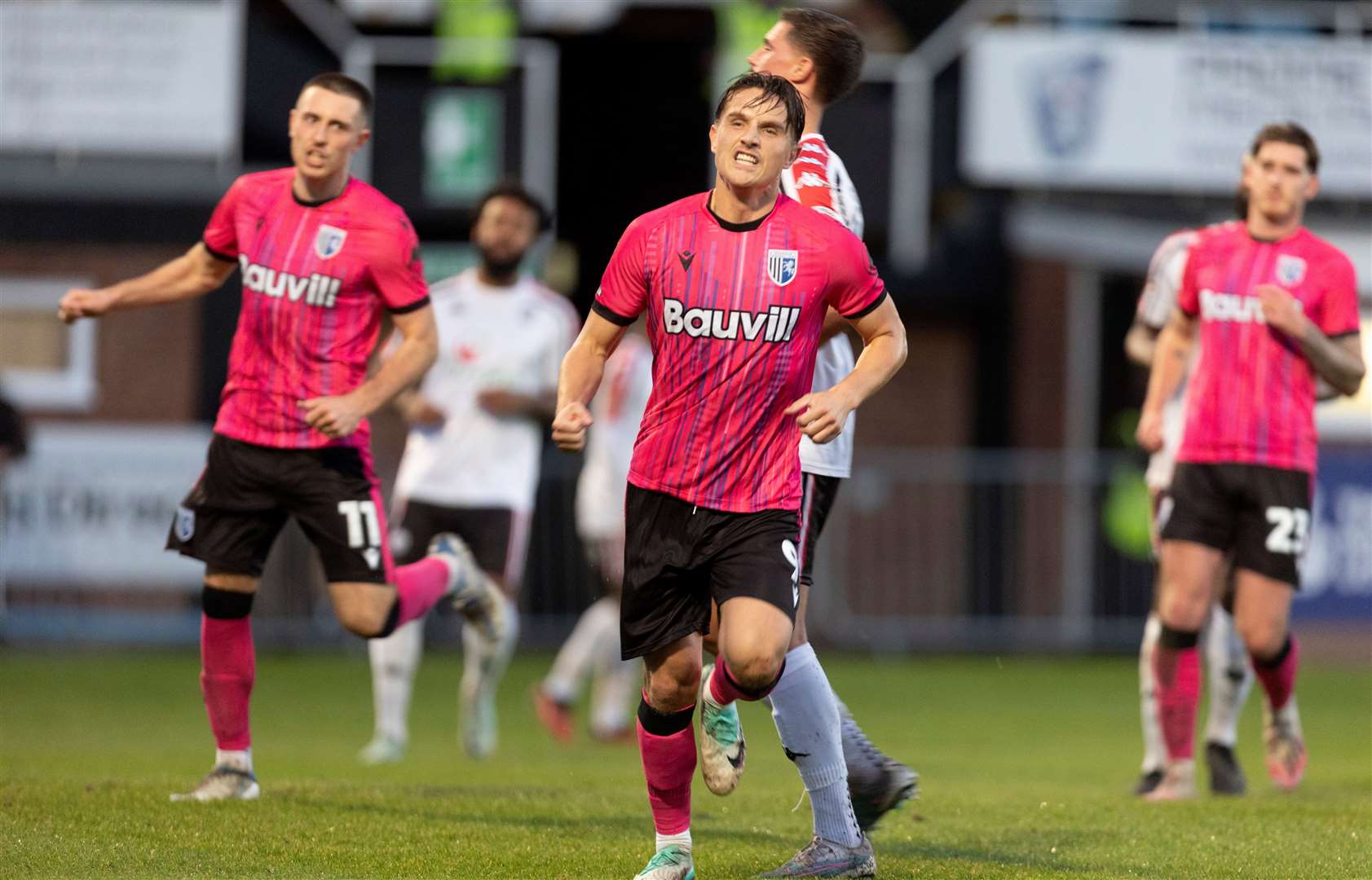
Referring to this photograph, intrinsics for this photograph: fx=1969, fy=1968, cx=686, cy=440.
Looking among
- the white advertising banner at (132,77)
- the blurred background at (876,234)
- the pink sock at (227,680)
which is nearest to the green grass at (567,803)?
the pink sock at (227,680)

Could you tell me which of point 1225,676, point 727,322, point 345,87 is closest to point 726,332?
point 727,322

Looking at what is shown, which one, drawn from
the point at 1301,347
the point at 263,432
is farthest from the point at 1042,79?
the point at 263,432

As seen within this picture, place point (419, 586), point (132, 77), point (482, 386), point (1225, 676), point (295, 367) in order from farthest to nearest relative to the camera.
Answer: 1. point (132, 77)
2. point (482, 386)
3. point (1225, 676)
4. point (419, 586)
5. point (295, 367)

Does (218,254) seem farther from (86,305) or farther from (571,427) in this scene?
(571,427)

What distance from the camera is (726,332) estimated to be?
5.42 metres

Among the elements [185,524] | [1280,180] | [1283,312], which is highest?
[1280,180]

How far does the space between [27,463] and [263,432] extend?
10156mm

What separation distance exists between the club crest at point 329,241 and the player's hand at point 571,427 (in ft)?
6.89

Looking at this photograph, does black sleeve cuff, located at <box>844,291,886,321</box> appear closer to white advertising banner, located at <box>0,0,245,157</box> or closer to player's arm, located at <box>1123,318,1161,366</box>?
player's arm, located at <box>1123,318,1161,366</box>

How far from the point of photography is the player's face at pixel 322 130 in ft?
23.0

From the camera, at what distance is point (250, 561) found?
7148 mm

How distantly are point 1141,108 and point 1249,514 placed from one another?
1160 centimetres

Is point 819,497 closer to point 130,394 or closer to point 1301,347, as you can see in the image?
point 1301,347

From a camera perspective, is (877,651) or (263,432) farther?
(877,651)
